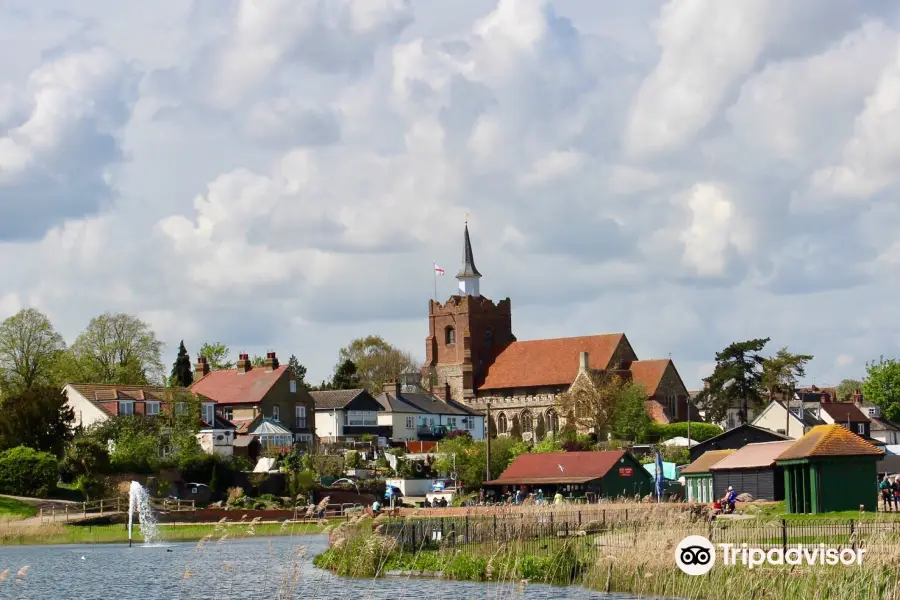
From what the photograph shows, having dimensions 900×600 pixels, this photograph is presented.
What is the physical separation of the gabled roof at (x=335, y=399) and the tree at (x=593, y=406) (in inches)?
761

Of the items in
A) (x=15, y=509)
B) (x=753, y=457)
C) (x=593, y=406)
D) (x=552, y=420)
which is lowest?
(x=15, y=509)

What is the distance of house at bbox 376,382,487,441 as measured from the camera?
123000 millimetres

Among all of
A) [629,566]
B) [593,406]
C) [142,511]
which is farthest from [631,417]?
[629,566]

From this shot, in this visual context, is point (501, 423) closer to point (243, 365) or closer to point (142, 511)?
point (243, 365)

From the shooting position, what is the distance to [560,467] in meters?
75.3

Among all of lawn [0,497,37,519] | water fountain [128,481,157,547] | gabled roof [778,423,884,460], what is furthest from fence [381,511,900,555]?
lawn [0,497,37,519]

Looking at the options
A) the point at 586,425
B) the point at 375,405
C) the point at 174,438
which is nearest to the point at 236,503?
the point at 174,438

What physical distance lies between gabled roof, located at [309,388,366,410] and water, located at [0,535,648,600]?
59.9m

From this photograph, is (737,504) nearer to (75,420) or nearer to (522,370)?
(75,420)

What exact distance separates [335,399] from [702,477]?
5500cm

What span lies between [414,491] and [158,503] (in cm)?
2068

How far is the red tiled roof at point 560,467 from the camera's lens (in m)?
73.2

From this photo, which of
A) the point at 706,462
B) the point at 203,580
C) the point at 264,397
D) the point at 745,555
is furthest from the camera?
the point at 264,397

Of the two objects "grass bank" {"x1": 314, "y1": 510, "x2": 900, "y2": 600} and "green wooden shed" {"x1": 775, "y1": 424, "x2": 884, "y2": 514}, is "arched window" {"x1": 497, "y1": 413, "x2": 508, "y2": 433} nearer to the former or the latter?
"green wooden shed" {"x1": 775, "y1": 424, "x2": 884, "y2": 514}
